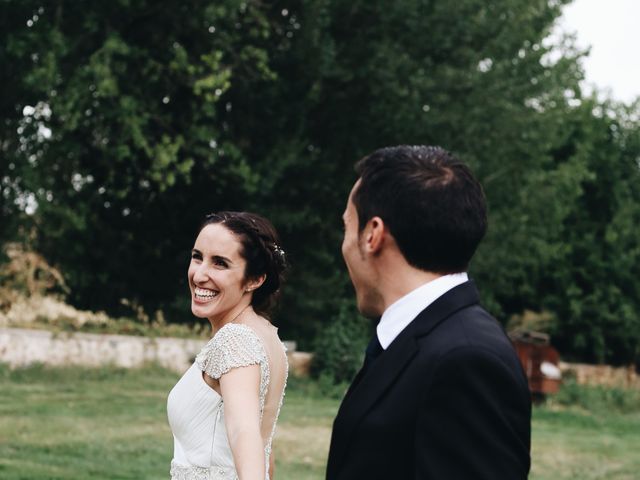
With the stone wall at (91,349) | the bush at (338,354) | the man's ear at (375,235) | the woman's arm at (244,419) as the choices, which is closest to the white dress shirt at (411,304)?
the man's ear at (375,235)

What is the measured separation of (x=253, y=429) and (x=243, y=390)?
6.6 inches

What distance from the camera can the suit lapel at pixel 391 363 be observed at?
2.27 m

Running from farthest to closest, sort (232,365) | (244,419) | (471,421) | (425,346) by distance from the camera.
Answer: (232,365) < (244,419) < (425,346) < (471,421)

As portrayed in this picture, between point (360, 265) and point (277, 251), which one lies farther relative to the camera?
point (277, 251)

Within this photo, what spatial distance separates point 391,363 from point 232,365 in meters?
1.43

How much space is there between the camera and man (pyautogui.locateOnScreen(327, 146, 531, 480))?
82.1 inches

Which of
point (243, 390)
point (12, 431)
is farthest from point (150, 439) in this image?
point (243, 390)

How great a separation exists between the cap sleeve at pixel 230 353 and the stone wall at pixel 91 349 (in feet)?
45.0

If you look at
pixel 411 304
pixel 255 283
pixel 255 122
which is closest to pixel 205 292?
pixel 255 283

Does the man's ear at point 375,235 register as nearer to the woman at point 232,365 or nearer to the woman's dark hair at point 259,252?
the woman at point 232,365

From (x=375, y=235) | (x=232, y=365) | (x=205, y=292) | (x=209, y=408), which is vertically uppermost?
(x=375, y=235)

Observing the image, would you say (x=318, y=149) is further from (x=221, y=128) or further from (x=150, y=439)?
(x=150, y=439)

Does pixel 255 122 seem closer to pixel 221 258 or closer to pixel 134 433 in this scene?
pixel 134 433

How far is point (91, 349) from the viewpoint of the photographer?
58.1 ft
